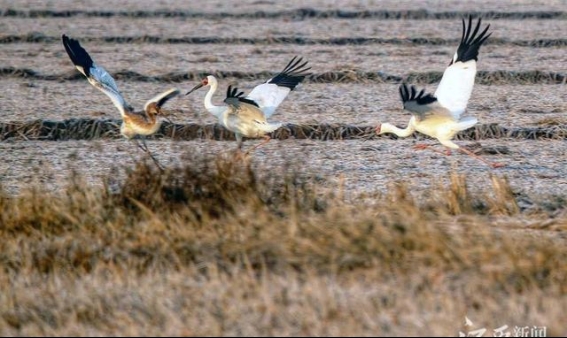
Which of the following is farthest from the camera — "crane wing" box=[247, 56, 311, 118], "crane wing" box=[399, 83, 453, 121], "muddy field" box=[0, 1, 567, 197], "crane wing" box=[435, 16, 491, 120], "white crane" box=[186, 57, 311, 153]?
"crane wing" box=[247, 56, 311, 118]

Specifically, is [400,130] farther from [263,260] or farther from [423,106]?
[263,260]

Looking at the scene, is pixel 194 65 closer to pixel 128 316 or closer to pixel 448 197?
pixel 448 197

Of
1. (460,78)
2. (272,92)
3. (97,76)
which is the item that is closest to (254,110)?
(272,92)

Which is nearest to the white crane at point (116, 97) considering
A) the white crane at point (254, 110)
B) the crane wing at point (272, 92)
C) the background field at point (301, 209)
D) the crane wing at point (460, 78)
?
the background field at point (301, 209)

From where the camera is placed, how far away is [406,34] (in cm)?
1531

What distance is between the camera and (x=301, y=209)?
5668 millimetres

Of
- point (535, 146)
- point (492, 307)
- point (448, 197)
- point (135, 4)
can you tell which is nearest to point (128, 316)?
point (492, 307)

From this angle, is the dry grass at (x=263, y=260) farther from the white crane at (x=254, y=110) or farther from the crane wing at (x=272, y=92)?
the crane wing at (x=272, y=92)

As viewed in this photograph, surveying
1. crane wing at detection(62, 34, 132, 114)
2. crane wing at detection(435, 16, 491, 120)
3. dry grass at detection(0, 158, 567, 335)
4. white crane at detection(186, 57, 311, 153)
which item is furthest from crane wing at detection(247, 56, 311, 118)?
dry grass at detection(0, 158, 567, 335)

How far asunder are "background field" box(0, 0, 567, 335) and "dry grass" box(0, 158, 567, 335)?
12 millimetres

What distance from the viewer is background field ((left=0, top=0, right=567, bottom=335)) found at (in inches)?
175

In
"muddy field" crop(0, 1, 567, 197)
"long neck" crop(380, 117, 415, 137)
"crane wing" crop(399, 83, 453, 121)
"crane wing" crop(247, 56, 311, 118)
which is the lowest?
"muddy field" crop(0, 1, 567, 197)

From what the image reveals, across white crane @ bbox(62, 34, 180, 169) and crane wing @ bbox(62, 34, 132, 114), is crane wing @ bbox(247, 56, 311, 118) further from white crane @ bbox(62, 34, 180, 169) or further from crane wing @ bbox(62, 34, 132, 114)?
crane wing @ bbox(62, 34, 132, 114)

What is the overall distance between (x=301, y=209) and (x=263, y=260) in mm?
783
